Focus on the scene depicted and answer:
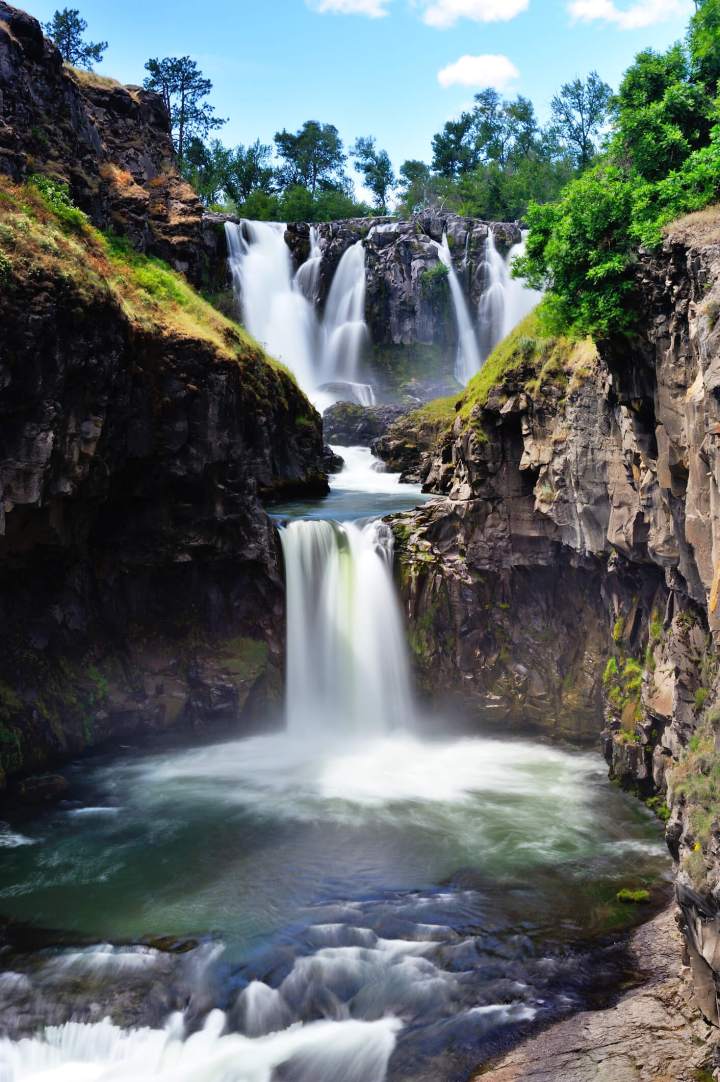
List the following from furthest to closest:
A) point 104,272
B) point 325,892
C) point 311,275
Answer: point 311,275 < point 104,272 < point 325,892

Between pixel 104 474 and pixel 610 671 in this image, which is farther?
pixel 610 671

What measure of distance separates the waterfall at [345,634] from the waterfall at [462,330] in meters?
26.7

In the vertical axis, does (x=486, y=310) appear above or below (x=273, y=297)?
below

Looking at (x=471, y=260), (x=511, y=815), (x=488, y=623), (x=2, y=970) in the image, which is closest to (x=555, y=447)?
(x=488, y=623)

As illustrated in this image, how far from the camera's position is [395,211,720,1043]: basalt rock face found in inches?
408

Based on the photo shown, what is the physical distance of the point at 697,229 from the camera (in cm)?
Answer: 1195

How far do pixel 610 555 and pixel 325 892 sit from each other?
29.8 ft

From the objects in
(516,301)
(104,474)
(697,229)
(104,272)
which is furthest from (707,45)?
(516,301)

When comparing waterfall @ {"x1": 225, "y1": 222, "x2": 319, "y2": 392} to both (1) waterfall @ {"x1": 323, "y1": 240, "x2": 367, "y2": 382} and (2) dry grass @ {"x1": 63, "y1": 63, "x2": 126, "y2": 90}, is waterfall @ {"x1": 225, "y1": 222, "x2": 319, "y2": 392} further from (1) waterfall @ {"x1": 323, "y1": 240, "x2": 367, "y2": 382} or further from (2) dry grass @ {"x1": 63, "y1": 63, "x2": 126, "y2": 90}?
(2) dry grass @ {"x1": 63, "y1": 63, "x2": 126, "y2": 90}

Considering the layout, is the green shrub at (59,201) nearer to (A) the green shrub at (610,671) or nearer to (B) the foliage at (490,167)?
(A) the green shrub at (610,671)

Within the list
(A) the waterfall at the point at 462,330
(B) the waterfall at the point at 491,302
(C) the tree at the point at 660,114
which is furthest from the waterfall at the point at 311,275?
(C) the tree at the point at 660,114

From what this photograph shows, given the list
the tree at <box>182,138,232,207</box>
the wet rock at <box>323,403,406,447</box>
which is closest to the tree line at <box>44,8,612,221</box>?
the tree at <box>182,138,232,207</box>

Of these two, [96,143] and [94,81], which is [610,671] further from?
[94,81]

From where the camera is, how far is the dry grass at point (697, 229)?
1151 cm
